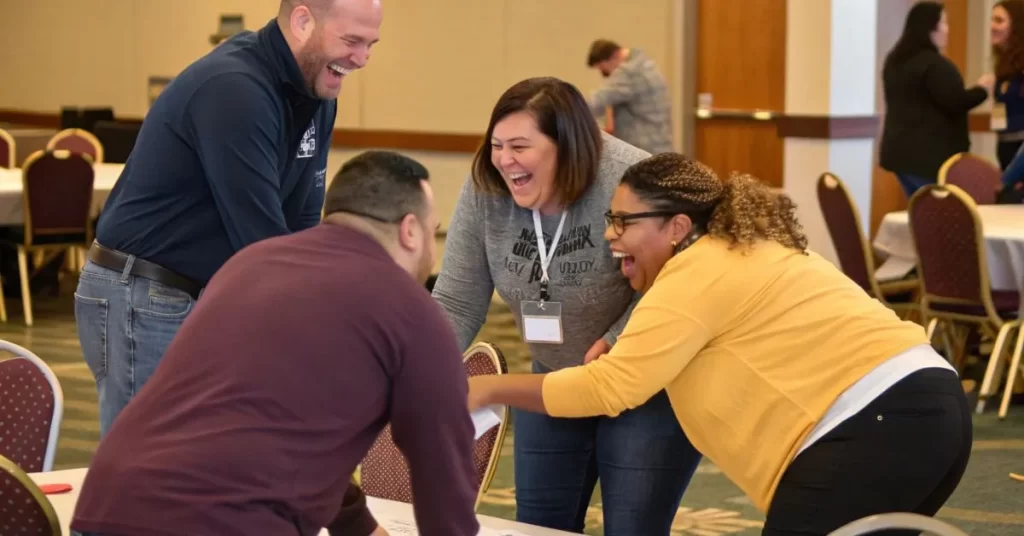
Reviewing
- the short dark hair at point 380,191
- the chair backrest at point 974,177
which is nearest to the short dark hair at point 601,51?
the chair backrest at point 974,177

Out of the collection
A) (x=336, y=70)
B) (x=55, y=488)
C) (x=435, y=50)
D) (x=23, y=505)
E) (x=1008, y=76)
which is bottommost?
(x=55, y=488)

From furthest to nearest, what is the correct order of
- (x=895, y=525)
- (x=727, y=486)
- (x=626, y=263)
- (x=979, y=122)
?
(x=979, y=122)
(x=727, y=486)
(x=626, y=263)
(x=895, y=525)

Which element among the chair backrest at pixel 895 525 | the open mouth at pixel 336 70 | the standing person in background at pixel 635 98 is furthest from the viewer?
the standing person in background at pixel 635 98

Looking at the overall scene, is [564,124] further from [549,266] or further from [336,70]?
[336,70]

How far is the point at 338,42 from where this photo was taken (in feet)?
8.05

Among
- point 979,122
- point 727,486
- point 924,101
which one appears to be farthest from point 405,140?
point 727,486

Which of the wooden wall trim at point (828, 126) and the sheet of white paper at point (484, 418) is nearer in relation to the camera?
the sheet of white paper at point (484, 418)

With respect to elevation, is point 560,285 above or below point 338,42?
below

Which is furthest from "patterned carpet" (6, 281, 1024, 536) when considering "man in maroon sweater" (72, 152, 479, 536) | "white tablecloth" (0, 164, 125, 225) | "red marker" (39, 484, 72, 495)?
"man in maroon sweater" (72, 152, 479, 536)

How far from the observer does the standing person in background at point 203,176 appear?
2383mm

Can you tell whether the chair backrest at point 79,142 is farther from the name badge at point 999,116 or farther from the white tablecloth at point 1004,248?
the white tablecloth at point 1004,248

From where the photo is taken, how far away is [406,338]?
5.48 feet

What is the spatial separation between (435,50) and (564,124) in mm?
7787

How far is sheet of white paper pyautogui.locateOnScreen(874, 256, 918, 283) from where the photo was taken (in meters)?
6.54
